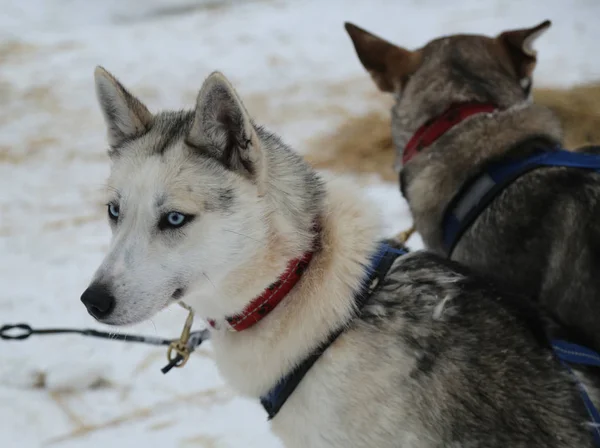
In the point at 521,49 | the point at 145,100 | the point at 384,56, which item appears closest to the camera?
the point at 521,49

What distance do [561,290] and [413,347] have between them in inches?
35.8

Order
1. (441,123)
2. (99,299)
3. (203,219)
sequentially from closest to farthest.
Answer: (99,299) → (203,219) → (441,123)

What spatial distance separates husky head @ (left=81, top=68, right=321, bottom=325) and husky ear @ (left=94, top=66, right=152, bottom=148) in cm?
17

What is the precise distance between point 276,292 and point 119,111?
90 cm

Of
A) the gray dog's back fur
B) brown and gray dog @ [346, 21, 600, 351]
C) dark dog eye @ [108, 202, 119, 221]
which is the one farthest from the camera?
brown and gray dog @ [346, 21, 600, 351]

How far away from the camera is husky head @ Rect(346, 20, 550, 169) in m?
3.13

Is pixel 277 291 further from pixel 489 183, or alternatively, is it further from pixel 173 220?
pixel 489 183

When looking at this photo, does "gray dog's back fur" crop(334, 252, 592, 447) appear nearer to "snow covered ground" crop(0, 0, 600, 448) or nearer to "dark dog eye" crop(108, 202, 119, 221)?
"snow covered ground" crop(0, 0, 600, 448)

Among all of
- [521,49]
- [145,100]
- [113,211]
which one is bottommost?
[145,100]

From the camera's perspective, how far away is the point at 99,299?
6.03ft

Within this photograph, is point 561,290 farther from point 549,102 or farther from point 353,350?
point 549,102

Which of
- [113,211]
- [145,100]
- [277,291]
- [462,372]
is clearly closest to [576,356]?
[462,372]

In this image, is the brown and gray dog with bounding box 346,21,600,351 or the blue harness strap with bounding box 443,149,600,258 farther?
the blue harness strap with bounding box 443,149,600,258

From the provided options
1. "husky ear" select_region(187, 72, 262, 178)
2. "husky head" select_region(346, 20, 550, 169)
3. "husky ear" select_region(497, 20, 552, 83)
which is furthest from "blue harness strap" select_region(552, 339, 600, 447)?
"husky ear" select_region(497, 20, 552, 83)
